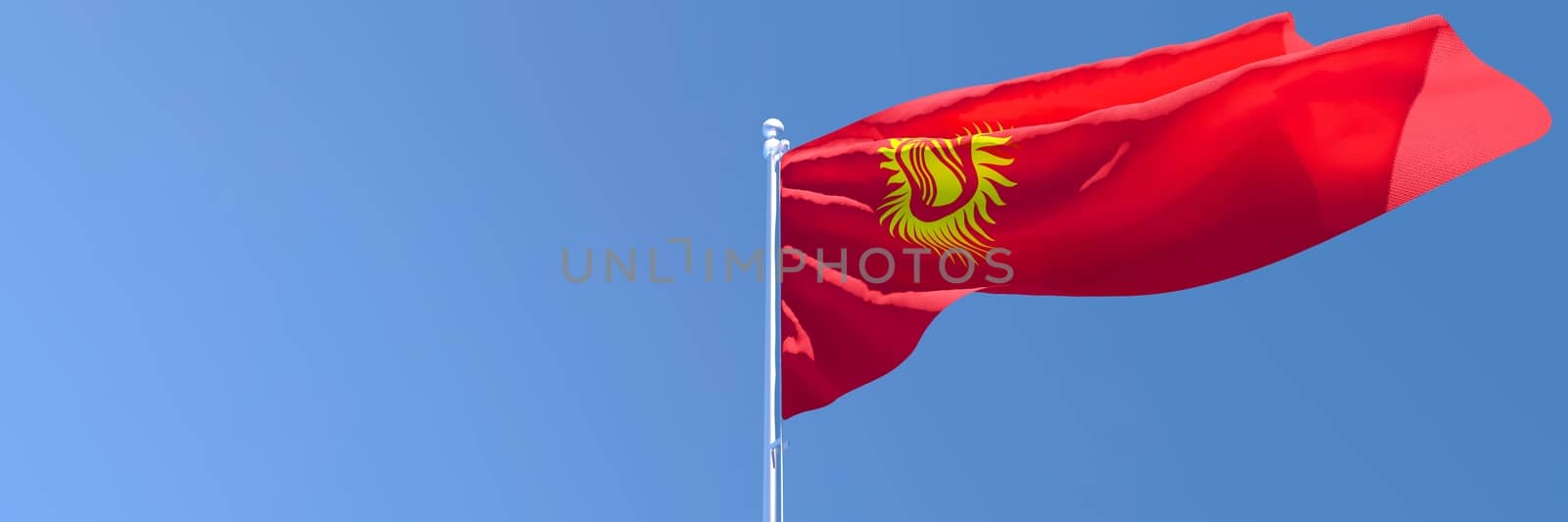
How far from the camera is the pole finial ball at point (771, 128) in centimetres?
512

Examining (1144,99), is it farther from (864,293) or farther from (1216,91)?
(864,293)

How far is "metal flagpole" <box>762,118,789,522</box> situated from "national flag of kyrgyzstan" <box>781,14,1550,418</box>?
6.8 inches

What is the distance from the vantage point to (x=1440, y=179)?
413 cm

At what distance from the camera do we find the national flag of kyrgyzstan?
4.21 m

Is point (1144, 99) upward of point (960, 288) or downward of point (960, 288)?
upward

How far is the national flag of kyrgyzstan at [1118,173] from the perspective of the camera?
13.8ft

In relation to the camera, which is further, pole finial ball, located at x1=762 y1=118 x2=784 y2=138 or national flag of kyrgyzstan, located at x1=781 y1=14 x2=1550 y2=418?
pole finial ball, located at x1=762 y1=118 x2=784 y2=138

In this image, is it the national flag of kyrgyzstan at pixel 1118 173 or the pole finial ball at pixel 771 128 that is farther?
the pole finial ball at pixel 771 128

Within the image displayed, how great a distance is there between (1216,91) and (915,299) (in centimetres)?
147

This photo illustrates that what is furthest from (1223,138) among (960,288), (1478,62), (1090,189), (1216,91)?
(960,288)

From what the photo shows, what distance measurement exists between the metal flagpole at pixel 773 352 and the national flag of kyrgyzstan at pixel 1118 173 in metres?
0.17

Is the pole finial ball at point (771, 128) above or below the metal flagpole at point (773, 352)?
above

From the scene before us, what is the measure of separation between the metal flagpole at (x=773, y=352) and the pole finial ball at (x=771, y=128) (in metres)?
0.03

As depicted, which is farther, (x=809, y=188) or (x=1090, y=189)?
(x=809, y=188)
